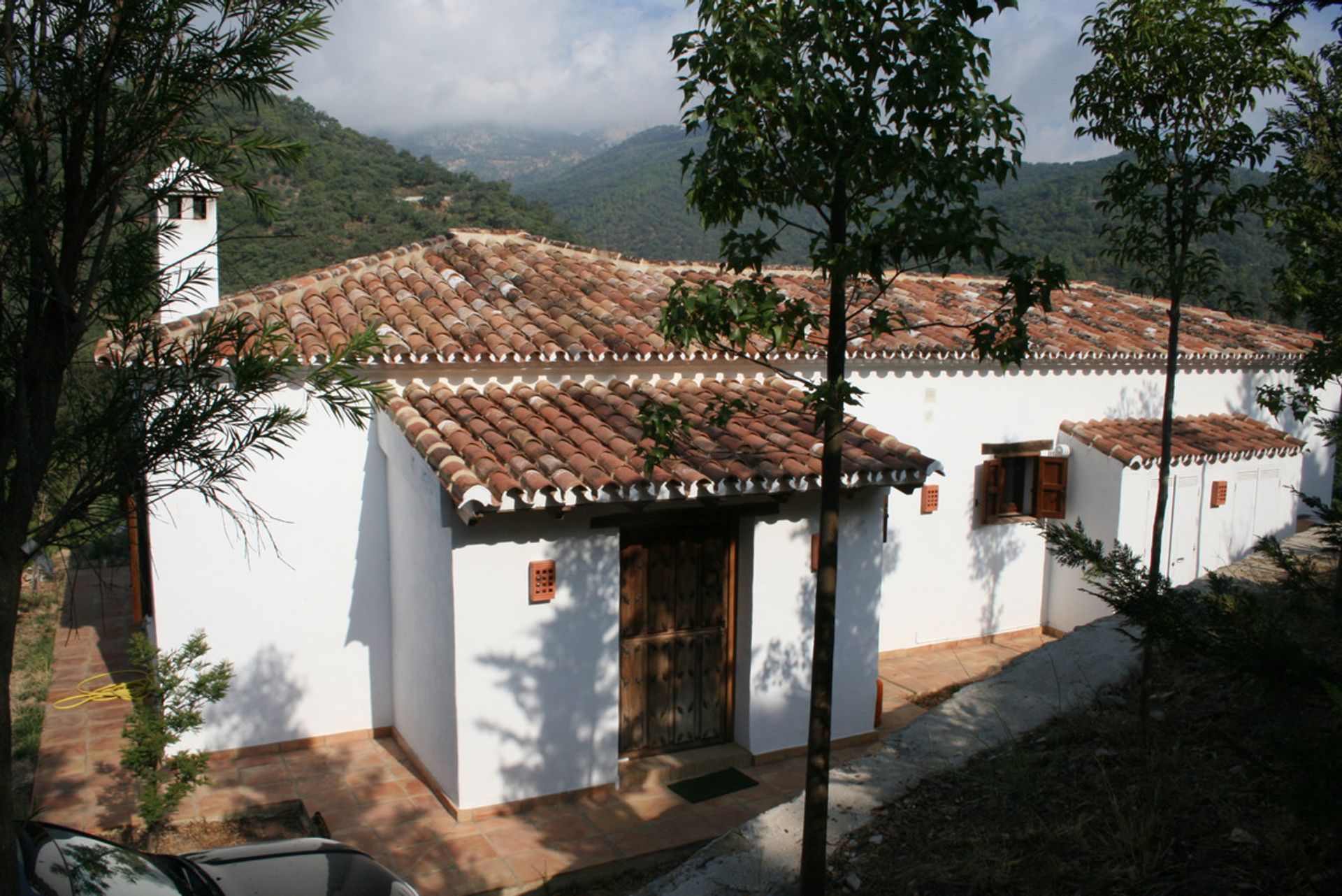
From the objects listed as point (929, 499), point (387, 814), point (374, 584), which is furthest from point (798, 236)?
point (387, 814)

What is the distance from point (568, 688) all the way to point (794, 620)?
7.21 feet

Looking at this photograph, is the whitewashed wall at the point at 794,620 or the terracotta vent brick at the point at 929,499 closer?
the whitewashed wall at the point at 794,620

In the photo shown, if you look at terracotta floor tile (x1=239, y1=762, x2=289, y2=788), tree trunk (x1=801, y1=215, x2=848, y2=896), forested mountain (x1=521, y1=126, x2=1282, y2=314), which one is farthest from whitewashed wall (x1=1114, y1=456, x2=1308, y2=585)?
terracotta floor tile (x1=239, y1=762, x2=289, y2=788)

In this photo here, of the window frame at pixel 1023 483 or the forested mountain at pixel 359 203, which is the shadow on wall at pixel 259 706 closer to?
the window frame at pixel 1023 483

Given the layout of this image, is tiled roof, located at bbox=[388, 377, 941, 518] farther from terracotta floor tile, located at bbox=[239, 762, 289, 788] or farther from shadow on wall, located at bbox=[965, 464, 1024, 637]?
shadow on wall, located at bbox=[965, 464, 1024, 637]

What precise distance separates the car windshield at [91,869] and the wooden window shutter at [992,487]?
392 inches

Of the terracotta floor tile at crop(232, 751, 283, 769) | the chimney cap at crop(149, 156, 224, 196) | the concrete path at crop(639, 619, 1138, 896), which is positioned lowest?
the terracotta floor tile at crop(232, 751, 283, 769)

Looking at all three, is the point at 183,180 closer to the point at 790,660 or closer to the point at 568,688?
the point at 568,688

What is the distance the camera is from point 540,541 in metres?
7.44

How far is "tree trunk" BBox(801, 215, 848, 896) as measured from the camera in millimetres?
4492

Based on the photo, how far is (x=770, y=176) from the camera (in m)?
4.58

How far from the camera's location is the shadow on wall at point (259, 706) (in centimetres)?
848

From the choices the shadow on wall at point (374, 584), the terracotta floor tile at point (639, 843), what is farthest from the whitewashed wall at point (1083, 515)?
the shadow on wall at point (374, 584)

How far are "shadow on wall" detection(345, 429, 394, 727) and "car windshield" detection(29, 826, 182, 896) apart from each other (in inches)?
168
